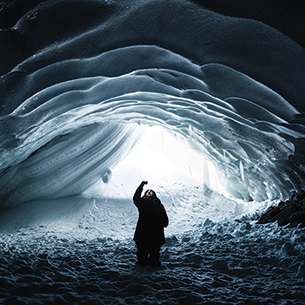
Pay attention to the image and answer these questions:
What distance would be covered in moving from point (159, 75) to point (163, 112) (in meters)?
2.49

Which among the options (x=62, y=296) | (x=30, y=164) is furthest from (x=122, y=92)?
(x=30, y=164)

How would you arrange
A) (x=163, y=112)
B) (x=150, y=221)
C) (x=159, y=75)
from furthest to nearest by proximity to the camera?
(x=163, y=112), (x=159, y=75), (x=150, y=221)

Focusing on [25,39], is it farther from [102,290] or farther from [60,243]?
[60,243]

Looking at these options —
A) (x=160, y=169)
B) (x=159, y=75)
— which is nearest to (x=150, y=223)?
(x=159, y=75)

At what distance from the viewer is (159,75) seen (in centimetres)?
492

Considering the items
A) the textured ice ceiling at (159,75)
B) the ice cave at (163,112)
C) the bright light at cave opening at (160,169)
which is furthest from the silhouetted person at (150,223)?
the bright light at cave opening at (160,169)

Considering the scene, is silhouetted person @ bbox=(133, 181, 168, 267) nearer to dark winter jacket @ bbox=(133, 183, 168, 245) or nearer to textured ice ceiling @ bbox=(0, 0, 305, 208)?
dark winter jacket @ bbox=(133, 183, 168, 245)

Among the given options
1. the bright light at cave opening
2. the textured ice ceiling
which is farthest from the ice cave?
the bright light at cave opening

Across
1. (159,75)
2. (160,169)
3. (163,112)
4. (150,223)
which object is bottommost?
(150,223)

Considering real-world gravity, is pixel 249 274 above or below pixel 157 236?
below

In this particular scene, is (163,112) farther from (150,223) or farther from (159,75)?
(150,223)

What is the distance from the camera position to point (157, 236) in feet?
15.2

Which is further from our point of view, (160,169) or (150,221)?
(160,169)

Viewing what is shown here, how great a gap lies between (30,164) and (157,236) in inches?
230
